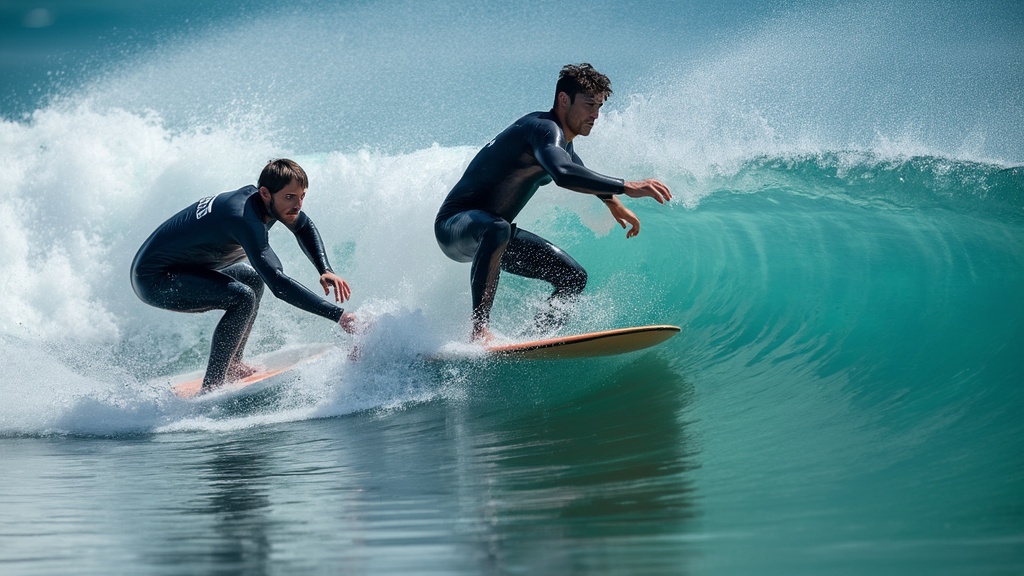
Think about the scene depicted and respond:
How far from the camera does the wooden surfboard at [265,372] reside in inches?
222

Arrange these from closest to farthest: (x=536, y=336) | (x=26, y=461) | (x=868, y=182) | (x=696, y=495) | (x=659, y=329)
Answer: (x=696, y=495) < (x=26, y=461) < (x=659, y=329) < (x=536, y=336) < (x=868, y=182)

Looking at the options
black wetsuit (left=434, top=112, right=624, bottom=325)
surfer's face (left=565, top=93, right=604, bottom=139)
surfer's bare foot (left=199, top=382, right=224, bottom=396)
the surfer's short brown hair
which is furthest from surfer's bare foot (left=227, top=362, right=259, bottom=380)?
surfer's face (left=565, top=93, right=604, bottom=139)

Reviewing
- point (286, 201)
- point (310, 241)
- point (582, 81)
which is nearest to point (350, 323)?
point (310, 241)

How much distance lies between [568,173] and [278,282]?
1.72 m

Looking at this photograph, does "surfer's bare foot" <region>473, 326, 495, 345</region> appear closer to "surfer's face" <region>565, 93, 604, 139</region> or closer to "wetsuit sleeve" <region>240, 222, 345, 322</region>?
"wetsuit sleeve" <region>240, 222, 345, 322</region>

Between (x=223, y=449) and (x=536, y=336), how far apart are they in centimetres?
187

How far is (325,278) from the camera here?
5.06 meters

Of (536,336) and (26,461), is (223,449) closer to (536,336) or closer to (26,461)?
(26,461)

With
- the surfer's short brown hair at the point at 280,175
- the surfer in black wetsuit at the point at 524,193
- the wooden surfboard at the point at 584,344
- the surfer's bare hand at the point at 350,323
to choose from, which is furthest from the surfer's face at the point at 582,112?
the surfer's bare hand at the point at 350,323

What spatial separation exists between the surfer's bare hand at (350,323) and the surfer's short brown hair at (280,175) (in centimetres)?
79

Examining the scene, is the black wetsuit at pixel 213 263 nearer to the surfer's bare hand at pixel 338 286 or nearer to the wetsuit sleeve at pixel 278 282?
the wetsuit sleeve at pixel 278 282

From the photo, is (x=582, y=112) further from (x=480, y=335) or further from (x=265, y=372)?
(x=265, y=372)

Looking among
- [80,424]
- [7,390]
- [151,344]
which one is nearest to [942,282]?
[80,424]

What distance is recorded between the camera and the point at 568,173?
15.0 ft
